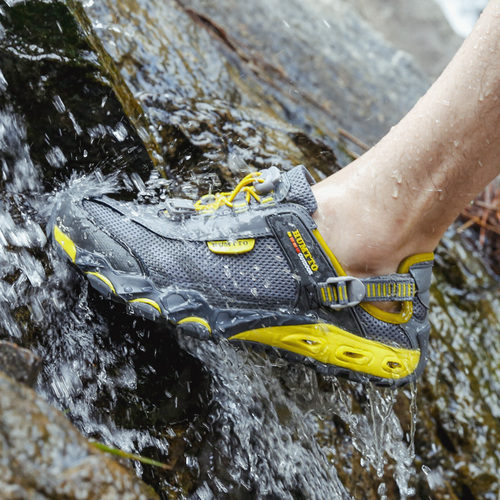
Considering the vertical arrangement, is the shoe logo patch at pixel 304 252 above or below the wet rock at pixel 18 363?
above

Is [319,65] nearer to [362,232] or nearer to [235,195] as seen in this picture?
[235,195]

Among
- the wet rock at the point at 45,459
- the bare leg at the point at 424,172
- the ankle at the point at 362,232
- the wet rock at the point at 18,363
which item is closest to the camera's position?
the wet rock at the point at 45,459

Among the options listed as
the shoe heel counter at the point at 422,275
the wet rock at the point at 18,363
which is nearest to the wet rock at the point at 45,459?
the wet rock at the point at 18,363

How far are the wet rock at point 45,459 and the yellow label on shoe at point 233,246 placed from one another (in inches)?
28.5

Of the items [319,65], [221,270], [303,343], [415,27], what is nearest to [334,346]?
[303,343]

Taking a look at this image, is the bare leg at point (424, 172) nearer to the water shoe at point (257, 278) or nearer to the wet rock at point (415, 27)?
the water shoe at point (257, 278)

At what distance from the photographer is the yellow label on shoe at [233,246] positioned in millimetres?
1513

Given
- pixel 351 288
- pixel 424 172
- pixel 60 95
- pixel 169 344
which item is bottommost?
pixel 169 344

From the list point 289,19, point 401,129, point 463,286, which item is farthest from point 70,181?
point 289,19

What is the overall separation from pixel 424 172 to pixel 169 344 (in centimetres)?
97

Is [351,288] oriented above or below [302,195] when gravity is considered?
below

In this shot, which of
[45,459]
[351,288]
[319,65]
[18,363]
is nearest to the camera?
[45,459]

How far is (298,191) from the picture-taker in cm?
151

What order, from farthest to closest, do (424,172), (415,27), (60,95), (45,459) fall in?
(415,27)
(60,95)
(424,172)
(45,459)
